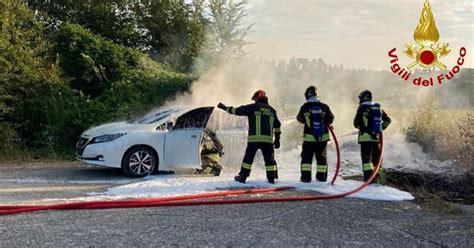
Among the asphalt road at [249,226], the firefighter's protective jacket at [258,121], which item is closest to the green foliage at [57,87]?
the asphalt road at [249,226]

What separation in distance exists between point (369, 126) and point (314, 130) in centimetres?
99

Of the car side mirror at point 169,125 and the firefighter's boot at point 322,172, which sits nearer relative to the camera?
the firefighter's boot at point 322,172

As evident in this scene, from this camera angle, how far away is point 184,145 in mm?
9914

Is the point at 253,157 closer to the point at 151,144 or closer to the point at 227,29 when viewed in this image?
the point at 151,144

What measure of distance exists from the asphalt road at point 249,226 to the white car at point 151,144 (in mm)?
1913

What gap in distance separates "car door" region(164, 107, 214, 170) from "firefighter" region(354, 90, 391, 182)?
3226 millimetres

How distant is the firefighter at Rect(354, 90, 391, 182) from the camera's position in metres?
8.70

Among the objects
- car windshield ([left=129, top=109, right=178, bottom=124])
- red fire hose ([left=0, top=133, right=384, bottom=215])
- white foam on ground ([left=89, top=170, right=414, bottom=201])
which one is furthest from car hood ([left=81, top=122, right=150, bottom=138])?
red fire hose ([left=0, top=133, right=384, bottom=215])

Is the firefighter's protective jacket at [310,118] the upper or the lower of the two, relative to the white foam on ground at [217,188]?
upper

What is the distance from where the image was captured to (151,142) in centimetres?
984

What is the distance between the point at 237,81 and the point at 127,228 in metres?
11.3

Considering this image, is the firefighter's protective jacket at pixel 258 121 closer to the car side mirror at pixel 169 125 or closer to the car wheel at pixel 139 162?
the car side mirror at pixel 169 125

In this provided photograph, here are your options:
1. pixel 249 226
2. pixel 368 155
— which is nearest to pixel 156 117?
pixel 368 155

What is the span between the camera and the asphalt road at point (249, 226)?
532 centimetres
